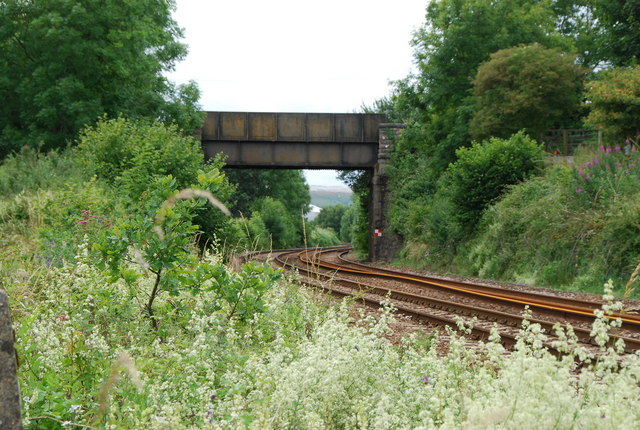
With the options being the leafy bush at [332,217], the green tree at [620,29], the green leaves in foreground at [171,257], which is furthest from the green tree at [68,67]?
A: the leafy bush at [332,217]

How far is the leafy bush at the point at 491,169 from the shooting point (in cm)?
2166

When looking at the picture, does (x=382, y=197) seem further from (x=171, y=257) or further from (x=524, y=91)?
(x=171, y=257)

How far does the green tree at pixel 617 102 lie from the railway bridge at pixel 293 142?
13316mm

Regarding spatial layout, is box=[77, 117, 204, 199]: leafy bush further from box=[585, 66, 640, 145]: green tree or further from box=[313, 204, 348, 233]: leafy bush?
box=[313, 204, 348, 233]: leafy bush

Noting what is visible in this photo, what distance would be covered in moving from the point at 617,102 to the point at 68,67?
22.3 m

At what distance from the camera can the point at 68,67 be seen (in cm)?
2795

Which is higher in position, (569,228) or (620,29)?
(620,29)

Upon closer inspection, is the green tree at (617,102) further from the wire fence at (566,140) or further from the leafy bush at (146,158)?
the leafy bush at (146,158)

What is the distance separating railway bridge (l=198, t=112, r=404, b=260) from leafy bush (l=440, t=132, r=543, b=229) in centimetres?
1113

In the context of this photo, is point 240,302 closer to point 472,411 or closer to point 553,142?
point 472,411

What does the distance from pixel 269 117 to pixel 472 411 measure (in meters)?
32.0

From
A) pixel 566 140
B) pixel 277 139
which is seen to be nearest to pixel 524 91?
pixel 566 140

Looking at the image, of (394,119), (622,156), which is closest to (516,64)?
(622,156)

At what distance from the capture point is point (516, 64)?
83.4ft
